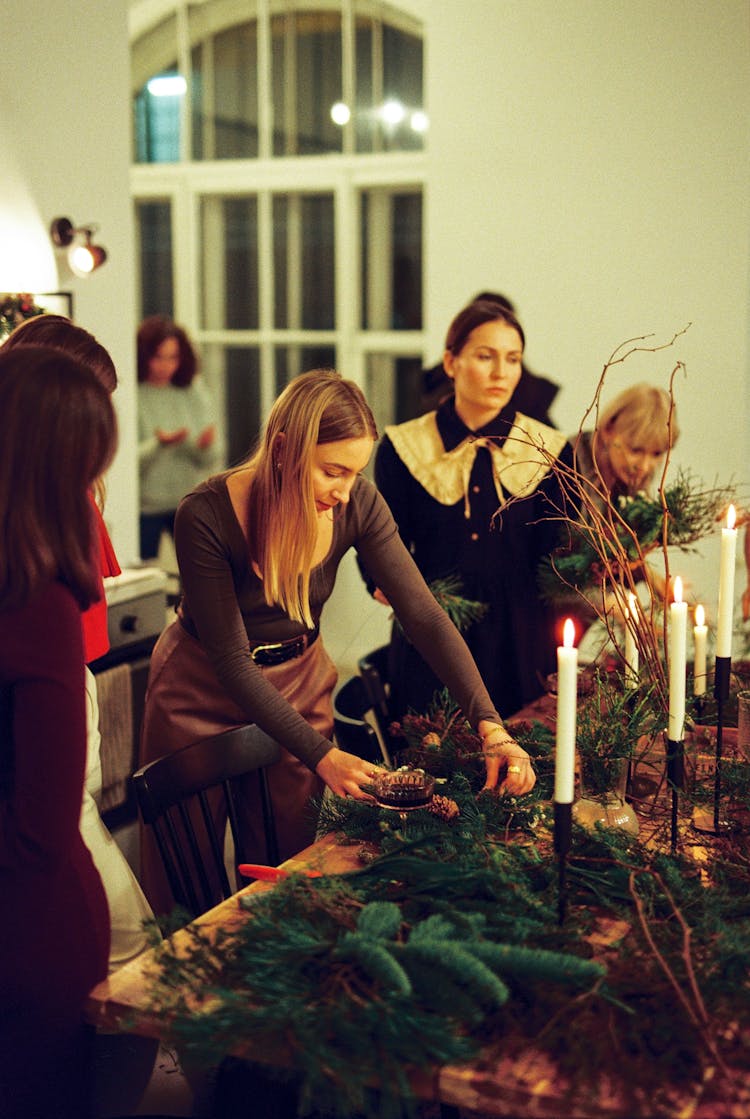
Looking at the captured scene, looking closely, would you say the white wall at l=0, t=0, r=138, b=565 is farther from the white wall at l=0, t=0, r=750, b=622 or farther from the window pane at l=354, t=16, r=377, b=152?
the window pane at l=354, t=16, r=377, b=152

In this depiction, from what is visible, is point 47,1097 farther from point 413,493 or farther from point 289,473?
point 413,493

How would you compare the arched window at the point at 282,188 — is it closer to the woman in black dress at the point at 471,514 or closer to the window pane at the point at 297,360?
the window pane at the point at 297,360

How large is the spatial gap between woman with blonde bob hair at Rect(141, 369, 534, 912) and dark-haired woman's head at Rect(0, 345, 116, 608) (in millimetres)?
704

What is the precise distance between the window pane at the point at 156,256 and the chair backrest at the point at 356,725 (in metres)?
4.40

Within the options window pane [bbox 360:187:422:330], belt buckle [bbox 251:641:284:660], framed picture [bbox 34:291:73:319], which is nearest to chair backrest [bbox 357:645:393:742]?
belt buckle [bbox 251:641:284:660]

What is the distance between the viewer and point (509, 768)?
1.93 meters

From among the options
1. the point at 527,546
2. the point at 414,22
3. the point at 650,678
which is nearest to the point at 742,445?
the point at 527,546

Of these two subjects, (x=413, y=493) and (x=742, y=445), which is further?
(x=742, y=445)

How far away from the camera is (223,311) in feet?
21.3

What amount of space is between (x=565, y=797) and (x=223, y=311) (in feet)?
17.7

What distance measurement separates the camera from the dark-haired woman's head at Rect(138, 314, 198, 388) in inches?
221

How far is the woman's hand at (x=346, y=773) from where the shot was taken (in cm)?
193

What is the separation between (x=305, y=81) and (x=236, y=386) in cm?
150

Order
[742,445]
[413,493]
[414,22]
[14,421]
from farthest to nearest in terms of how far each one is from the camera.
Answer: [414,22] < [742,445] < [413,493] < [14,421]
